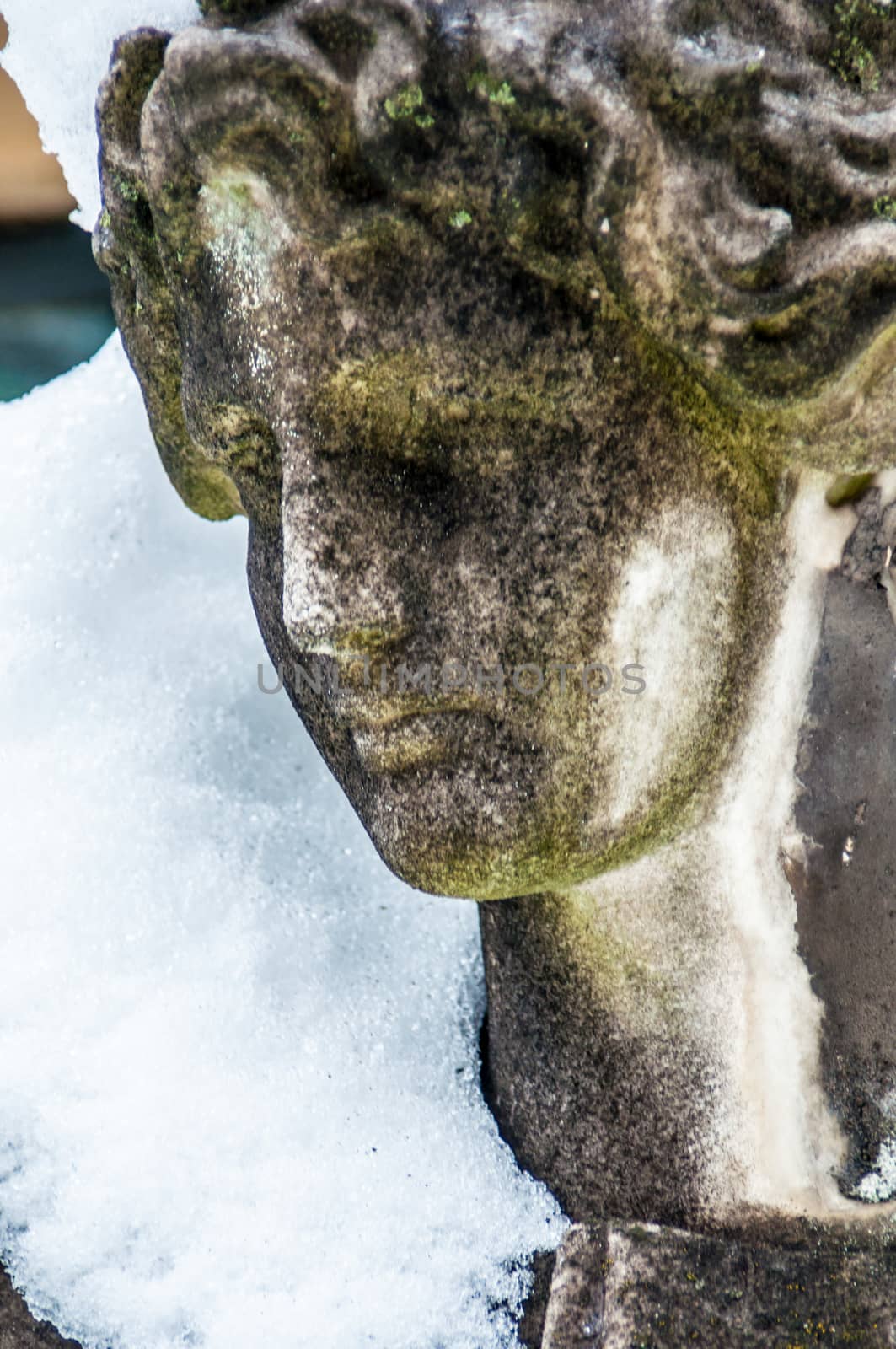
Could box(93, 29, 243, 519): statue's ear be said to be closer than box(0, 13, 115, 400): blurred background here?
Yes

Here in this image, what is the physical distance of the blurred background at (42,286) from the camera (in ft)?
6.18

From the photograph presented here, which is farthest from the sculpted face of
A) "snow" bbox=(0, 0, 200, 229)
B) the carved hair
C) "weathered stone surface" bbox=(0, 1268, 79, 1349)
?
"weathered stone surface" bbox=(0, 1268, 79, 1349)

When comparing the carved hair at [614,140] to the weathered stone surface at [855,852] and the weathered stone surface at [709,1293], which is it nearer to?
the weathered stone surface at [855,852]

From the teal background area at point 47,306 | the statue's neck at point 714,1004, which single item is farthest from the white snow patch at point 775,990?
the teal background area at point 47,306

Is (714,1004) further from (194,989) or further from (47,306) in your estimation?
(47,306)

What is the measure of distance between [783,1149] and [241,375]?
1.88 feet

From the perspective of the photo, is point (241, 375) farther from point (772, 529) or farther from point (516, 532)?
point (772, 529)

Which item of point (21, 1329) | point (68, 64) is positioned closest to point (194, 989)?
point (21, 1329)

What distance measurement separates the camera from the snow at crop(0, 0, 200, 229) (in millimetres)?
999

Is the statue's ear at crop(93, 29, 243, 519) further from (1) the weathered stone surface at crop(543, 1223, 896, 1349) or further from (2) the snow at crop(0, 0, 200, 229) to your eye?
(1) the weathered stone surface at crop(543, 1223, 896, 1349)

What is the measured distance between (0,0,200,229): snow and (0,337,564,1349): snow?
24cm

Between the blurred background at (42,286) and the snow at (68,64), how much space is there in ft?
2.76

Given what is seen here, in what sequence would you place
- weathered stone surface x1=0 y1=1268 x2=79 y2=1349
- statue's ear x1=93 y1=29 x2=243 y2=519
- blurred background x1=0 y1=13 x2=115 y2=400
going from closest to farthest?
statue's ear x1=93 y1=29 x2=243 y2=519, weathered stone surface x1=0 y1=1268 x2=79 y2=1349, blurred background x1=0 y1=13 x2=115 y2=400

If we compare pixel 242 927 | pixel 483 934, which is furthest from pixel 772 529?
pixel 242 927
